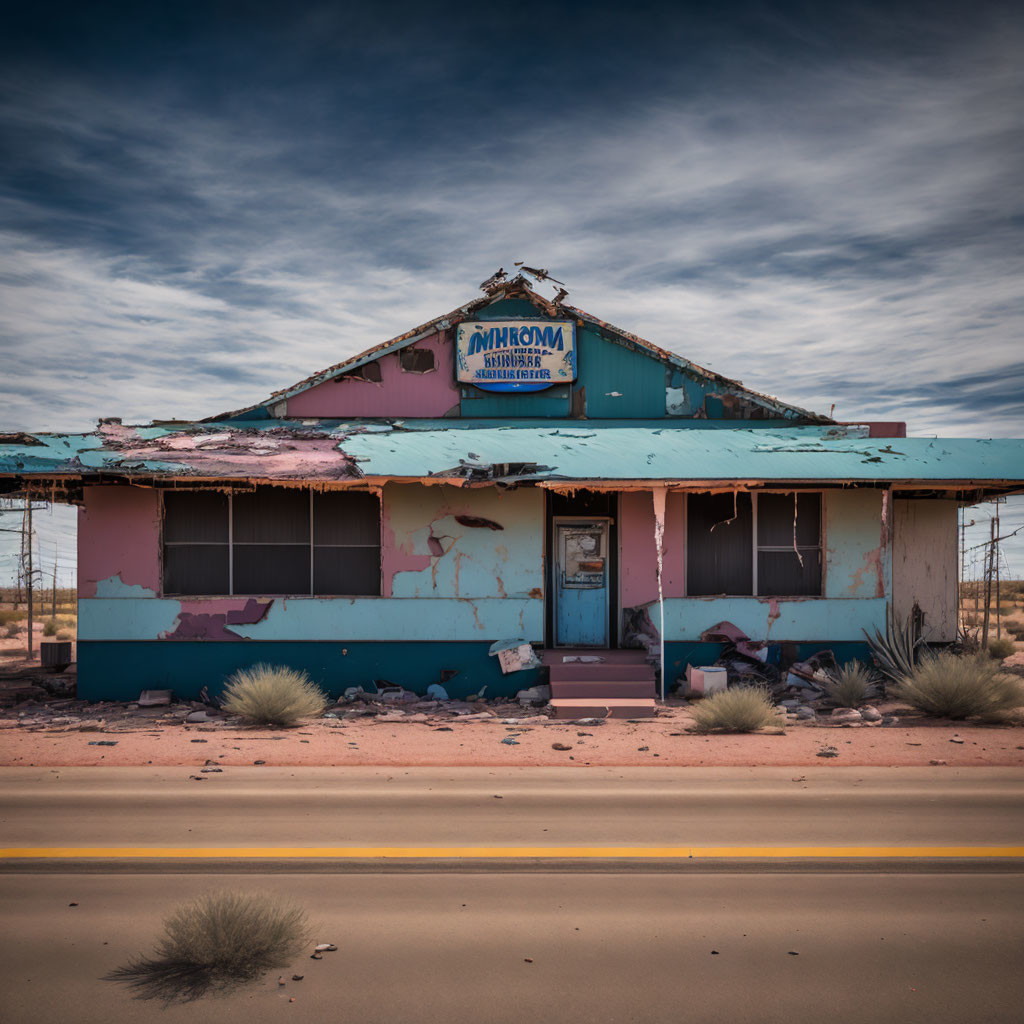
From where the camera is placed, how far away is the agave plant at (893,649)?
498 inches

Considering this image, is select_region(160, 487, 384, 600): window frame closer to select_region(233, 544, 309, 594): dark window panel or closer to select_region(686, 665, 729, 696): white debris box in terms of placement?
select_region(233, 544, 309, 594): dark window panel

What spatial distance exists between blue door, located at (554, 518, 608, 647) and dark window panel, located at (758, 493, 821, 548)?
8.19ft

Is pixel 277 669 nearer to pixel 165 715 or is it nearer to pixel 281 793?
pixel 165 715

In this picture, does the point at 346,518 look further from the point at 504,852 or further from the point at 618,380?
the point at 504,852

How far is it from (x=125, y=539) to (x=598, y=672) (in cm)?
715

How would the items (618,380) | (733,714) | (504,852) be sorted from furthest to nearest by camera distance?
(618,380) < (733,714) < (504,852)

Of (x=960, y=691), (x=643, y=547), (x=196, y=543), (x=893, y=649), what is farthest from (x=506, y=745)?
(x=893, y=649)

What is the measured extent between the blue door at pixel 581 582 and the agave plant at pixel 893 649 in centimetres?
402

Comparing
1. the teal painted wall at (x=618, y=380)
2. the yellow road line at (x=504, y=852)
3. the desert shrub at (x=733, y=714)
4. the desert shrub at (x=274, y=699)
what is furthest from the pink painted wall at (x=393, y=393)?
the yellow road line at (x=504, y=852)

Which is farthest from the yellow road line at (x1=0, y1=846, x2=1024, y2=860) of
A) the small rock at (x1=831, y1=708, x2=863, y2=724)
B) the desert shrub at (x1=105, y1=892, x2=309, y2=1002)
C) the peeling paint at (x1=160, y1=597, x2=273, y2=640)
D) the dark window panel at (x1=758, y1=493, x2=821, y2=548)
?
the dark window panel at (x1=758, y1=493, x2=821, y2=548)

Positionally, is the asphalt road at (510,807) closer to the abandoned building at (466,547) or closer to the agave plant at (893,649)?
the abandoned building at (466,547)

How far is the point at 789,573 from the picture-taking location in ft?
43.8

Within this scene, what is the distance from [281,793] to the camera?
7488 millimetres

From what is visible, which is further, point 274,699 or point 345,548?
point 345,548
